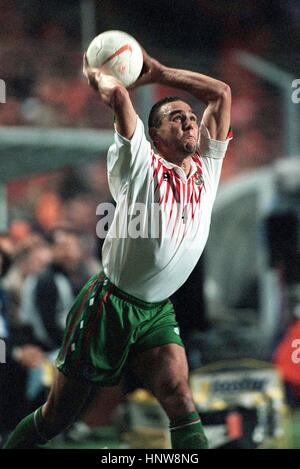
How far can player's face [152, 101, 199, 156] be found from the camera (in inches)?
150

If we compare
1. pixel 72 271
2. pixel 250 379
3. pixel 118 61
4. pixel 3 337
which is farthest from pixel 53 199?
pixel 250 379

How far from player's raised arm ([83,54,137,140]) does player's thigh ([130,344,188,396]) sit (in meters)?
0.92

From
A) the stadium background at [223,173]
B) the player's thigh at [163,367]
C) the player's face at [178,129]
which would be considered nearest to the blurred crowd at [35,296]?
the stadium background at [223,173]

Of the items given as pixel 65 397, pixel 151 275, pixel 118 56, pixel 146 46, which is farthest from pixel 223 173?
pixel 65 397

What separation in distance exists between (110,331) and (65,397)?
13.5 inches

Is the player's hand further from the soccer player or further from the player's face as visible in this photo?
the player's face

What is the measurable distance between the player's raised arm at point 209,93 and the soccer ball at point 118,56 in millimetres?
210

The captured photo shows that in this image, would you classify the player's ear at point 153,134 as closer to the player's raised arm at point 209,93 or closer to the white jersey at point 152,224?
the white jersey at point 152,224

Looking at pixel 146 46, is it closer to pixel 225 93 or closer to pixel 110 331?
pixel 225 93

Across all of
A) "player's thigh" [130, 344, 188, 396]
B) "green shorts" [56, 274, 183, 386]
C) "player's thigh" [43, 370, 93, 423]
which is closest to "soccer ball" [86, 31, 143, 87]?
"green shorts" [56, 274, 183, 386]

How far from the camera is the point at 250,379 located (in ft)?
15.0

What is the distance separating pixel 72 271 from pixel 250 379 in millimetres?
1105

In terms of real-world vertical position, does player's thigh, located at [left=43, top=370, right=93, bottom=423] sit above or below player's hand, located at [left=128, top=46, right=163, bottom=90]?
below

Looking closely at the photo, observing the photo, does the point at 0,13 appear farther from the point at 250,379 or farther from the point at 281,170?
the point at 250,379
